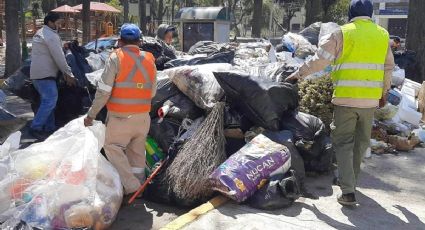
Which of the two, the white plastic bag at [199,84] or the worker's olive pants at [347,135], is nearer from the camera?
the worker's olive pants at [347,135]

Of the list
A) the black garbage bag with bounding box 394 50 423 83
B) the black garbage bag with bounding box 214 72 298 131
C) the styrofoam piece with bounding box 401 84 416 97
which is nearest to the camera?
the black garbage bag with bounding box 214 72 298 131

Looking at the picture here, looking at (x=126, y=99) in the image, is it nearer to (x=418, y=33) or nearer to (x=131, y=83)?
(x=131, y=83)

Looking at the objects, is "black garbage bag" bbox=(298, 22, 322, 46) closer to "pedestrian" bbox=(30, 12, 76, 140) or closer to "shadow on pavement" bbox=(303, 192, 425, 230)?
"pedestrian" bbox=(30, 12, 76, 140)

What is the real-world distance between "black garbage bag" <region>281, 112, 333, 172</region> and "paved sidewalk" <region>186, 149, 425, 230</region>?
16 centimetres

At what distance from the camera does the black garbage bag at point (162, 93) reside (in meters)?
4.64

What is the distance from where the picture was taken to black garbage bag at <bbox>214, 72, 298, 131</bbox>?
4.22 metres

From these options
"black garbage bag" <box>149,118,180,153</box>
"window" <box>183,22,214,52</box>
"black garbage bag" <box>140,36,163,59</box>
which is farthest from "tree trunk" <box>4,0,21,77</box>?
"black garbage bag" <box>149,118,180,153</box>

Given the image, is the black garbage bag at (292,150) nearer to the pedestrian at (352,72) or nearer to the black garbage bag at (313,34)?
the pedestrian at (352,72)

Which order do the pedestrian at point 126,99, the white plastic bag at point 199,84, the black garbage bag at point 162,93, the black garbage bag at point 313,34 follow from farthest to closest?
the black garbage bag at point 313,34
the black garbage bag at point 162,93
the white plastic bag at point 199,84
the pedestrian at point 126,99

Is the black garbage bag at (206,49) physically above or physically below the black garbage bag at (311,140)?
above

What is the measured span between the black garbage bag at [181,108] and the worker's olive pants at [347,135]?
4.38ft

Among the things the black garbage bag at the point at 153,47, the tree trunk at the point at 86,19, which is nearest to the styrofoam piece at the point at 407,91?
the black garbage bag at the point at 153,47

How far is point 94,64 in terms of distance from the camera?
600cm

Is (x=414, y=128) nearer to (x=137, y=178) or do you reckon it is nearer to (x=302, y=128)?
(x=302, y=128)
